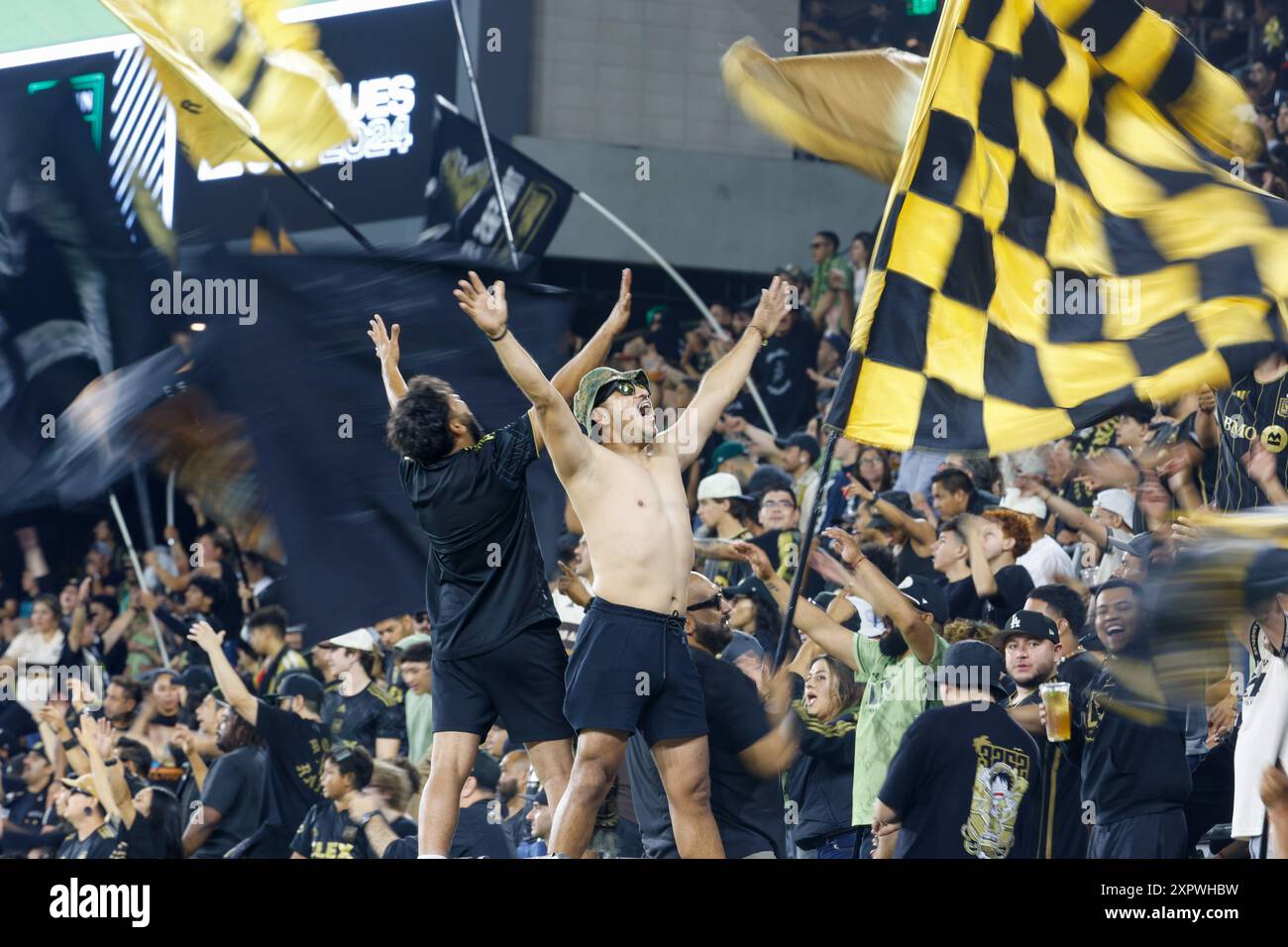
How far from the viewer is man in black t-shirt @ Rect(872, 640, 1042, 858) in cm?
586

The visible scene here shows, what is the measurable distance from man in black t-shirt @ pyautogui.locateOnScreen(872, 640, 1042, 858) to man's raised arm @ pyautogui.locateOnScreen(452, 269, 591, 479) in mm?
1424

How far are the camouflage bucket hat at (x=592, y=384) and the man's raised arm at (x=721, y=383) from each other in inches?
7.5

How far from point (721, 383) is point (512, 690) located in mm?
1211

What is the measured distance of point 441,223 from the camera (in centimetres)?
1127

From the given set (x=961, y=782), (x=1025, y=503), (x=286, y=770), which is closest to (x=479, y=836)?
(x=286, y=770)

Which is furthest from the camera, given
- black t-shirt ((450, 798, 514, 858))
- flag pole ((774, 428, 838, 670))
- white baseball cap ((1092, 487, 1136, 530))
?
white baseball cap ((1092, 487, 1136, 530))

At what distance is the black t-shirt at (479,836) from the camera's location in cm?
679

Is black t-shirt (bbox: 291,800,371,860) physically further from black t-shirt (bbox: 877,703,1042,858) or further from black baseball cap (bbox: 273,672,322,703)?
black t-shirt (bbox: 877,703,1042,858)

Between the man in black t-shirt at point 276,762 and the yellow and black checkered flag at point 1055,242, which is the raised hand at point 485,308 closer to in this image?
the yellow and black checkered flag at point 1055,242

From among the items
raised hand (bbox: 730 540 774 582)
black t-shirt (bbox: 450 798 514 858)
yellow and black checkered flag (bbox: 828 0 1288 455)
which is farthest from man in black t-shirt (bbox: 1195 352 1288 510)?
black t-shirt (bbox: 450 798 514 858)

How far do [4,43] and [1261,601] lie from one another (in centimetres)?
953

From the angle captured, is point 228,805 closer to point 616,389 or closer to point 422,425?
point 422,425

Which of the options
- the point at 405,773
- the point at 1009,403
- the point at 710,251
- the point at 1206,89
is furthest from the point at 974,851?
the point at 710,251

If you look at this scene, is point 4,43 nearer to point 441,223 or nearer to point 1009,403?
point 441,223
